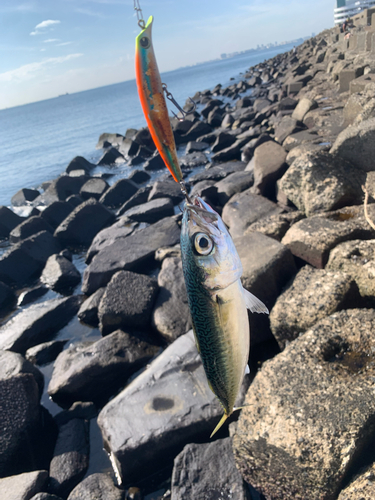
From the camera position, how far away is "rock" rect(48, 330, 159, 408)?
471 centimetres

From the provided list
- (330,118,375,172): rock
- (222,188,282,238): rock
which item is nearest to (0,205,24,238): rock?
(222,188,282,238): rock

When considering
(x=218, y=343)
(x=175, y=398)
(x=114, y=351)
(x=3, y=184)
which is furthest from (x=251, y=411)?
(x=3, y=184)

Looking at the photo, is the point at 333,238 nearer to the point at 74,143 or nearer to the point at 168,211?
the point at 168,211

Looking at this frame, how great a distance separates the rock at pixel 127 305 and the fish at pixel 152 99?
4577 mm

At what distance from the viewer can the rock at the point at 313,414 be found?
→ 2357 mm

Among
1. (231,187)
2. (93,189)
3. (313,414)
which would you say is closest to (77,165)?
(93,189)

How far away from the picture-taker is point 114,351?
16.4 ft

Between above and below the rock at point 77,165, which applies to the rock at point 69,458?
below

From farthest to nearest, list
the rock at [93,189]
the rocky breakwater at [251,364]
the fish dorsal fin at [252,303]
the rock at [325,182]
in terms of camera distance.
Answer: the rock at [93,189] → the rock at [325,182] → the rocky breakwater at [251,364] → the fish dorsal fin at [252,303]

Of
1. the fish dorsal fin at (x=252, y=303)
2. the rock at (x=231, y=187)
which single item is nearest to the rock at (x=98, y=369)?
the fish dorsal fin at (x=252, y=303)

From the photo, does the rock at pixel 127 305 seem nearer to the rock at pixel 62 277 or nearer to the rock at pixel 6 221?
the rock at pixel 62 277

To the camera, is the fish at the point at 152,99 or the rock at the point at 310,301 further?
the rock at the point at 310,301

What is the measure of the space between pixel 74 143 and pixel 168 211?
31.3 m

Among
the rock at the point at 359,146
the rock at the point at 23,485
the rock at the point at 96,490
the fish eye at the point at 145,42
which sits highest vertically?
the fish eye at the point at 145,42
